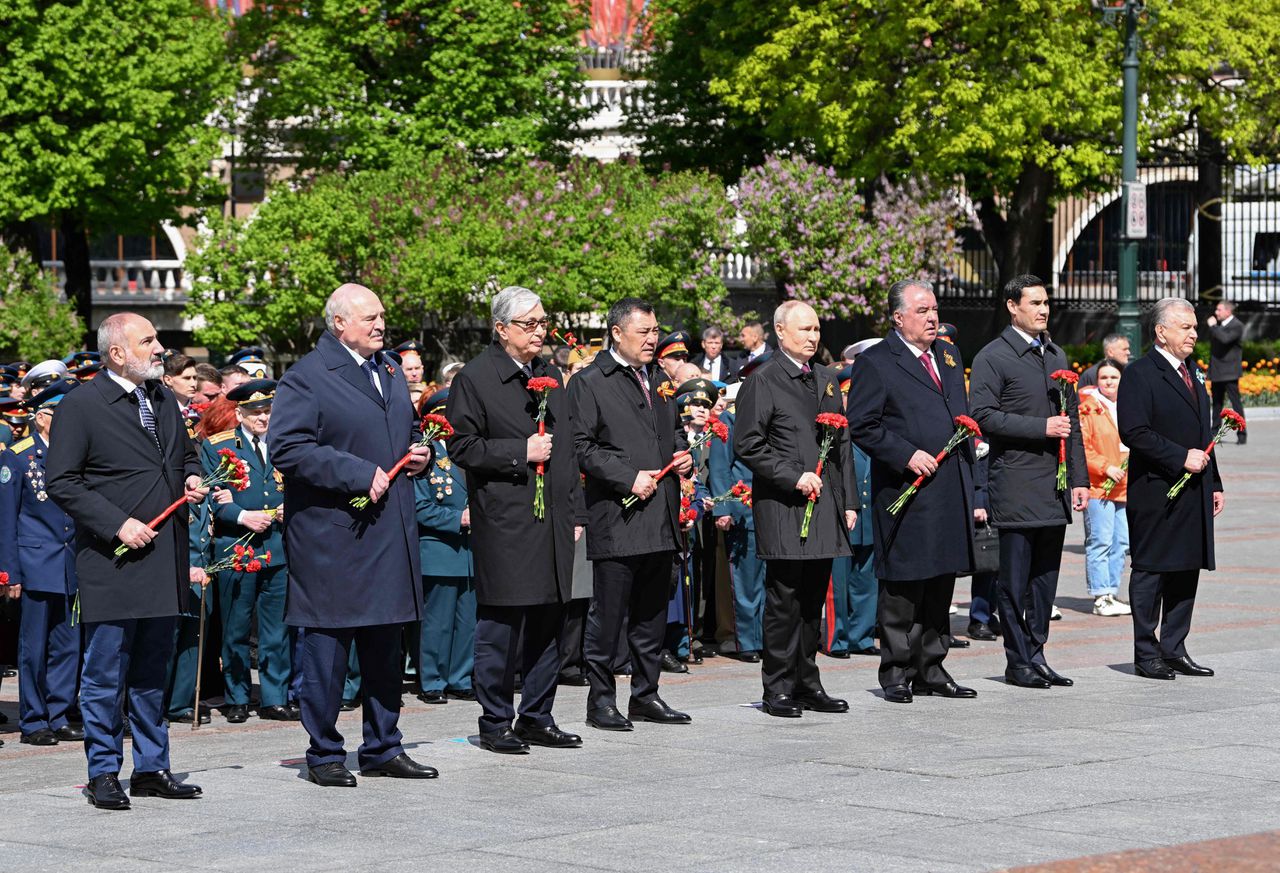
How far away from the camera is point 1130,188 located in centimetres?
2650

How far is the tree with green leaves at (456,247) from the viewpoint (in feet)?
114

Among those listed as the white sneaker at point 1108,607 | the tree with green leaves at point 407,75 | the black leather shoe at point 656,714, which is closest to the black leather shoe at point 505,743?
the black leather shoe at point 656,714

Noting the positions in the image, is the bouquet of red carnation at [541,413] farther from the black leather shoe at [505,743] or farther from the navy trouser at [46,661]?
the navy trouser at [46,661]

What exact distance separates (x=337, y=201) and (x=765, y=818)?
29282 millimetres

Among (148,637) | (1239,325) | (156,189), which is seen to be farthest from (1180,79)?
(148,637)

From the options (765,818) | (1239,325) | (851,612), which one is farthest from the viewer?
(1239,325)

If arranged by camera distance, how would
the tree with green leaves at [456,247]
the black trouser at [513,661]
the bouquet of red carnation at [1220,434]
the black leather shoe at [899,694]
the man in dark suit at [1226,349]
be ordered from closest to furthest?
the black trouser at [513,661]
the black leather shoe at [899,694]
the bouquet of red carnation at [1220,434]
the man in dark suit at [1226,349]
the tree with green leaves at [456,247]

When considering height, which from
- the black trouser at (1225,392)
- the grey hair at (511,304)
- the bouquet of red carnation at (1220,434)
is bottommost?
the black trouser at (1225,392)

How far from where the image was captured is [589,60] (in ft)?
184

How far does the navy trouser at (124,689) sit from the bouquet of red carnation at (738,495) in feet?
16.3

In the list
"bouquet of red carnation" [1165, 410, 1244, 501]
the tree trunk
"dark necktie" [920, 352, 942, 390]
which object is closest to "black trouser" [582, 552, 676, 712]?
"dark necktie" [920, 352, 942, 390]

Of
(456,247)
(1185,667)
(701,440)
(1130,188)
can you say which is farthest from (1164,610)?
(456,247)

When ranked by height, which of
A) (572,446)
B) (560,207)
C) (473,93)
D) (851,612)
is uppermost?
(473,93)

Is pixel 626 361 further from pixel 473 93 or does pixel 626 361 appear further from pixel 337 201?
pixel 473 93
